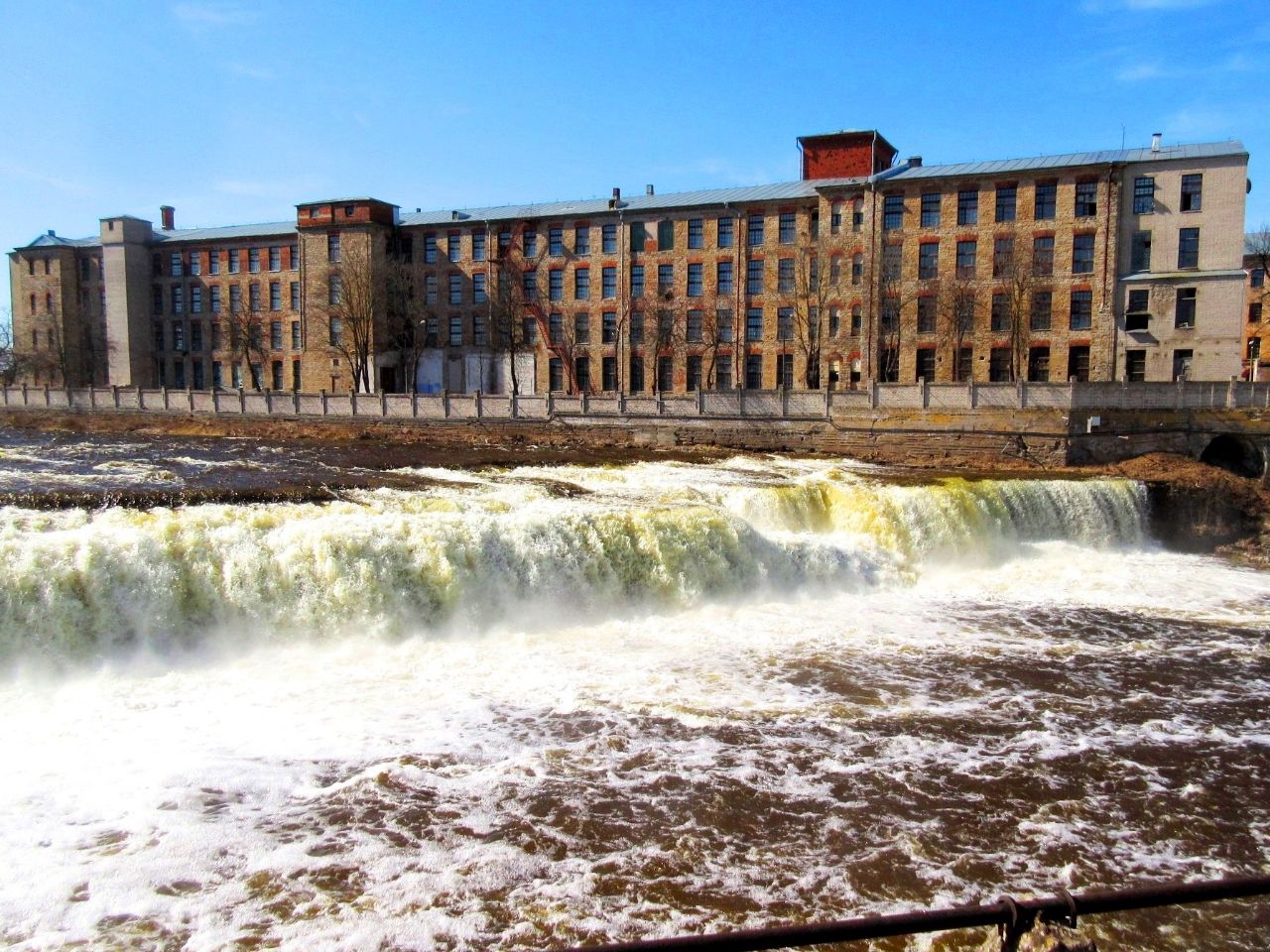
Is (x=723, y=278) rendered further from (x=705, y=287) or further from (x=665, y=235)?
(x=665, y=235)

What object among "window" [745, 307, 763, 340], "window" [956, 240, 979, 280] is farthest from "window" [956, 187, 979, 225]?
"window" [745, 307, 763, 340]

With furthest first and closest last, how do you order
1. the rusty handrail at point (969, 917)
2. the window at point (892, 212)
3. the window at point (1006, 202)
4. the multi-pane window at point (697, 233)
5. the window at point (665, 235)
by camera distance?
the window at point (665, 235) → the multi-pane window at point (697, 233) → the window at point (892, 212) → the window at point (1006, 202) → the rusty handrail at point (969, 917)

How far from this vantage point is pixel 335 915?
24.9ft

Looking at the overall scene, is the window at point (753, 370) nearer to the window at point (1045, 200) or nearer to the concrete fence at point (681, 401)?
the concrete fence at point (681, 401)

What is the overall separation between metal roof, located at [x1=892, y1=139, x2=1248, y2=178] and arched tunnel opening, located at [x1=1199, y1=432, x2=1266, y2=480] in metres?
16.0

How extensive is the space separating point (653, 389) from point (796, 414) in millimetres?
17346

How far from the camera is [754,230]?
51.6 m

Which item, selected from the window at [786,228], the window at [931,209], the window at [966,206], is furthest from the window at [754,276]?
the window at [966,206]

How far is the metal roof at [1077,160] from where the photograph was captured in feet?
137

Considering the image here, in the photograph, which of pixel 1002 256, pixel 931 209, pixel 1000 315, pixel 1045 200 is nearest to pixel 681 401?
pixel 931 209

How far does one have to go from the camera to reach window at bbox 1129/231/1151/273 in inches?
1697

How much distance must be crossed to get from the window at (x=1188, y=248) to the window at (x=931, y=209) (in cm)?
1076

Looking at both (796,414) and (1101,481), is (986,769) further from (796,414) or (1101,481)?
(796,414)

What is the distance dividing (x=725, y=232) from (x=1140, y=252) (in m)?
20.9
